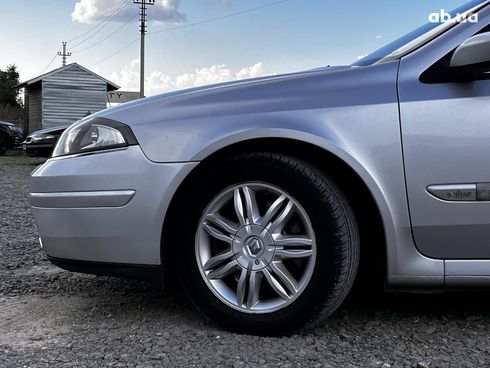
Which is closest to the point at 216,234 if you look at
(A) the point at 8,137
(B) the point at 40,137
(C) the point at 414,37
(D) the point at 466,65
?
(D) the point at 466,65

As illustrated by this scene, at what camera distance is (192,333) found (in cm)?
249

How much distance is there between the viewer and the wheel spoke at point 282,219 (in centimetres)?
236

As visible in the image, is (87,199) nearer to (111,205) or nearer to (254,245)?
(111,205)

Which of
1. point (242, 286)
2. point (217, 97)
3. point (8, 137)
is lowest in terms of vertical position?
point (242, 286)

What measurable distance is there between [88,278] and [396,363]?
2095 mm

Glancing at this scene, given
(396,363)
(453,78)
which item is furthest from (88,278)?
(453,78)

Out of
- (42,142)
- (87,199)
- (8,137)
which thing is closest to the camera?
(87,199)

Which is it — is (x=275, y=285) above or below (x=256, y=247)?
below

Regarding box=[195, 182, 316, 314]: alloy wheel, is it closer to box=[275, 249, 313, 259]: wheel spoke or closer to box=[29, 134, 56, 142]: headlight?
box=[275, 249, 313, 259]: wheel spoke

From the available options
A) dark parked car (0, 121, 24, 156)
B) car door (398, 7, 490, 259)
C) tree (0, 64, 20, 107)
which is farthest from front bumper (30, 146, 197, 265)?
tree (0, 64, 20, 107)

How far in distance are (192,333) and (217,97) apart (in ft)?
3.54

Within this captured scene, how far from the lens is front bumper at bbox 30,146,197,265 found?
2.39m

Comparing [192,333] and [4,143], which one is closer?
[192,333]

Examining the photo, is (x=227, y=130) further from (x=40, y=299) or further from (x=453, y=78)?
(x=40, y=299)
